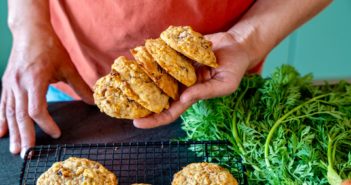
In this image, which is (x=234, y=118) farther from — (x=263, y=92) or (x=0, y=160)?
(x=0, y=160)

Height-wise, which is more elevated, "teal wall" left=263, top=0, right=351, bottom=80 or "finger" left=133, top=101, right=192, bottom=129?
"teal wall" left=263, top=0, right=351, bottom=80

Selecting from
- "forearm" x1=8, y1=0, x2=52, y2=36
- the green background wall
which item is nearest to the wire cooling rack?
"forearm" x1=8, y1=0, x2=52, y2=36

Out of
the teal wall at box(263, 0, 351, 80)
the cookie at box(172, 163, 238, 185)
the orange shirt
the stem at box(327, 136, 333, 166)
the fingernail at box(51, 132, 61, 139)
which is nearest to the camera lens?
the stem at box(327, 136, 333, 166)

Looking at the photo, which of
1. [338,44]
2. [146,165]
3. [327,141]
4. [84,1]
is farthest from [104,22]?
[338,44]

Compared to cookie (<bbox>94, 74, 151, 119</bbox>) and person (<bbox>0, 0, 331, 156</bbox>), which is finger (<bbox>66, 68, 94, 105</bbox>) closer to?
person (<bbox>0, 0, 331, 156</bbox>)

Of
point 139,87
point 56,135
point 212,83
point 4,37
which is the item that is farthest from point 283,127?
point 4,37

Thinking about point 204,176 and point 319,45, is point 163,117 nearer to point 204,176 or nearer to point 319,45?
point 204,176
